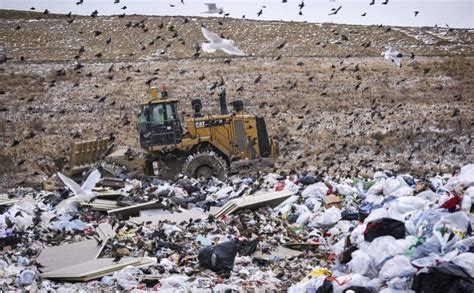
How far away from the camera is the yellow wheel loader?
12344 millimetres

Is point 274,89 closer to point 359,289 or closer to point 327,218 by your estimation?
point 327,218

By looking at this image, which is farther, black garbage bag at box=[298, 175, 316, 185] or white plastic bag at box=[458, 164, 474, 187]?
black garbage bag at box=[298, 175, 316, 185]

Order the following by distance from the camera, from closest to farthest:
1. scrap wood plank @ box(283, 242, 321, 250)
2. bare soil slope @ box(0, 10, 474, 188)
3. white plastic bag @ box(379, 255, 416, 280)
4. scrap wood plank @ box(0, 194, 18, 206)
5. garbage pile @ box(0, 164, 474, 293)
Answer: white plastic bag @ box(379, 255, 416, 280)
garbage pile @ box(0, 164, 474, 293)
scrap wood plank @ box(283, 242, 321, 250)
scrap wood plank @ box(0, 194, 18, 206)
bare soil slope @ box(0, 10, 474, 188)

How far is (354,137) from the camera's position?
695 inches

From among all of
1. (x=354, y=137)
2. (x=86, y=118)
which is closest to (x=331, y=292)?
(x=354, y=137)

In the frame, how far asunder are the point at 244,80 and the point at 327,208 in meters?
20.3

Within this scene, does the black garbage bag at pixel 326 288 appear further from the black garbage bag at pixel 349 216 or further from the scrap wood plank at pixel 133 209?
the scrap wood plank at pixel 133 209

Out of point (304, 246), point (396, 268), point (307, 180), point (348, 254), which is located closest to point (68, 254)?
point (304, 246)

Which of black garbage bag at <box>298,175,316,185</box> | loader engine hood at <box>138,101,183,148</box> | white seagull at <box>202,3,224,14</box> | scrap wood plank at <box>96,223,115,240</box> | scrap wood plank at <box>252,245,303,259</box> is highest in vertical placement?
white seagull at <box>202,3,224,14</box>

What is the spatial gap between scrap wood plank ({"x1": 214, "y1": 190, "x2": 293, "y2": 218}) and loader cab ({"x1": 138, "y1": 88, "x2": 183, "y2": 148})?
3.34 m

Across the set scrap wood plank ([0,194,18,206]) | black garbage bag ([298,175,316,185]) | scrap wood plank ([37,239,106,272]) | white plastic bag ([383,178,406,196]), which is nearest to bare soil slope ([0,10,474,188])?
black garbage bag ([298,175,316,185])

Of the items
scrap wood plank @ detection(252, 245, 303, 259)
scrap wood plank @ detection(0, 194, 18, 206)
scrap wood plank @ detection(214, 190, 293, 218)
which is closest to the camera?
scrap wood plank @ detection(252, 245, 303, 259)

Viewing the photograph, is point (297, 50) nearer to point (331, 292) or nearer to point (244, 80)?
point (244, 80)

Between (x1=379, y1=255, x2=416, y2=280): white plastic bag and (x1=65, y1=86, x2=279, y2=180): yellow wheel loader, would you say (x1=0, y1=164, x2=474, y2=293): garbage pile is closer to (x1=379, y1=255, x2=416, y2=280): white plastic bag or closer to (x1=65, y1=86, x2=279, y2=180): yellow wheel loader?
(x1=379, y1=255, x2=416, y2=280): white plastic bag
